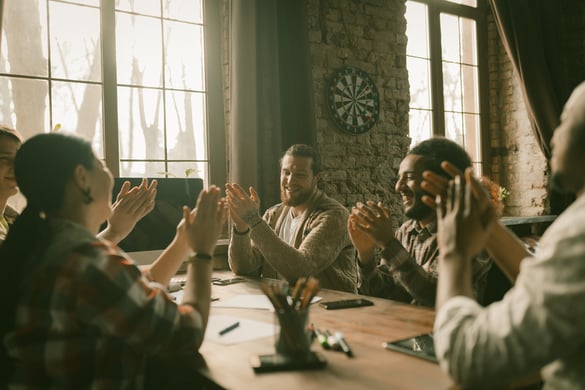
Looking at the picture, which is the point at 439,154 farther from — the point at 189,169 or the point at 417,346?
the point at 189,169

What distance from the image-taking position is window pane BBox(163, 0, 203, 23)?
3.52 metres

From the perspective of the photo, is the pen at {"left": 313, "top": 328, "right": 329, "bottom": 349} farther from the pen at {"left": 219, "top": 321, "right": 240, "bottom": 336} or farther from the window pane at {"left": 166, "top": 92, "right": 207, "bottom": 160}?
the window pane at {"left": 166, "top": 92, "right": 207, "bottom": 160}

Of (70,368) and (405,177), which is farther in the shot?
(405,177)

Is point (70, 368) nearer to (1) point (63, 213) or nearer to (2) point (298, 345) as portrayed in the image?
(1) point (63, 213)

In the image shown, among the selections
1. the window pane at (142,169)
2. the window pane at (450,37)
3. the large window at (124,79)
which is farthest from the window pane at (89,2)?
the window pane at (450,37)

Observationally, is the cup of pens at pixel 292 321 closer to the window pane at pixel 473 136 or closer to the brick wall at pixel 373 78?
the brick wall at pixel 373 78

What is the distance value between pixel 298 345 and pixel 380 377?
21cm

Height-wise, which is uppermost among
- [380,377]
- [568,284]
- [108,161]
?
[108,161]

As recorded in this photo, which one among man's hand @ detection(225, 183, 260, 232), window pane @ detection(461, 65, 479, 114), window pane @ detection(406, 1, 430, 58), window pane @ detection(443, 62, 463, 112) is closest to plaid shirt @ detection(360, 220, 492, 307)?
man's hand @ detection(225, 183, 260, 232)

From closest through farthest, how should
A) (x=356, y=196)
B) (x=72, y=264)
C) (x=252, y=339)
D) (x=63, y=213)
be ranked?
(x=72, y=264) < (x=63, y=213) < (x=252, y=339) < (x=356, y=196)

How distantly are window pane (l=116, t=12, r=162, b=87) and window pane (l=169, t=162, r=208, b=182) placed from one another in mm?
544

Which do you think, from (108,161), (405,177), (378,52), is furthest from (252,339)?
(378,52)

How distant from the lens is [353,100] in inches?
159

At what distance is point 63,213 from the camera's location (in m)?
1.17
